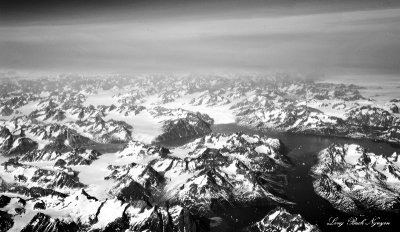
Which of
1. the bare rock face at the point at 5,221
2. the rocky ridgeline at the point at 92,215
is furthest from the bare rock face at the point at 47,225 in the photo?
the bare rock face at the point at 5,221

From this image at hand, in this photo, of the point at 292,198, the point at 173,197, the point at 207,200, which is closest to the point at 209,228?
the point at 207,200

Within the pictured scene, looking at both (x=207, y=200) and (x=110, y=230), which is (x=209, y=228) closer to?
(x=207, y=200)

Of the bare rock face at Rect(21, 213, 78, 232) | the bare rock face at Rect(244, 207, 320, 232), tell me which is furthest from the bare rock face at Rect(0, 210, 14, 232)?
the bare rock face at Rect(244, 207, 320, 232)

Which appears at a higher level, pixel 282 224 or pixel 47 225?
pixel 47 225

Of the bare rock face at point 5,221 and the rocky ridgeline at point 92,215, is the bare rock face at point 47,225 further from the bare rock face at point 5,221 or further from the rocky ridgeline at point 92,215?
the bare rock face at point 5,221

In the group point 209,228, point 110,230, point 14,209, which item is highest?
point 14,209

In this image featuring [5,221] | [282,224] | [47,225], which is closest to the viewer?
[5,221]

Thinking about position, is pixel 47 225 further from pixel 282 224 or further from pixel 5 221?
pixel 282 224

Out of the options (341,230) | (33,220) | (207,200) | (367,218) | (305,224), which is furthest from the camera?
(207,200)

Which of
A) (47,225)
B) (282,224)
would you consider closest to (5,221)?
(47,225)
